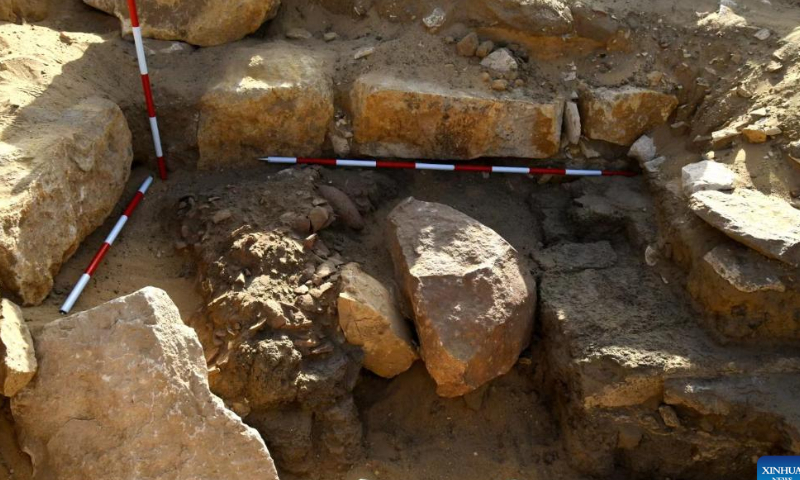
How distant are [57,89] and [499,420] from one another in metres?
2.68

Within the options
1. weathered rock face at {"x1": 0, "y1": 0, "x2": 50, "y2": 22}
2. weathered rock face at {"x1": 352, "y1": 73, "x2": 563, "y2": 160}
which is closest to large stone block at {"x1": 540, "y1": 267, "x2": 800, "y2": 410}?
weathered rock face at {"x1": 352, "y1": 73, "x2": 563, "y2": 160}

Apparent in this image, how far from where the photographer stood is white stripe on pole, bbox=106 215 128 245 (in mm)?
3533

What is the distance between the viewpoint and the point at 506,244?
3566mm

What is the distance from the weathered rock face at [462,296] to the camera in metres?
3.29

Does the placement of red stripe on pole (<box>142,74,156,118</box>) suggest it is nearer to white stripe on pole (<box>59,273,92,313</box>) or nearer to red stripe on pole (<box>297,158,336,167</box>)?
red stripe on pole (<box>297,158,336,167</box>)

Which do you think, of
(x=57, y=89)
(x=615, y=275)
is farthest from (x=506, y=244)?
(x=57, y=89)

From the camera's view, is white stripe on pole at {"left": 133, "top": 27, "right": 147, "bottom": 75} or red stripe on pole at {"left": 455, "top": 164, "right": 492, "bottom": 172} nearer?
white stripe on pole at {"left": 133, "top": 27, "right": 147, "bottom": 75}

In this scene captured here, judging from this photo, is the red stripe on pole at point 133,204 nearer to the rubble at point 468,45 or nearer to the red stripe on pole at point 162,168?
the red stripe on pole at point 162,168

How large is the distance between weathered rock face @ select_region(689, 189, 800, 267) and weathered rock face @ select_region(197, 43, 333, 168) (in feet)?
6.58

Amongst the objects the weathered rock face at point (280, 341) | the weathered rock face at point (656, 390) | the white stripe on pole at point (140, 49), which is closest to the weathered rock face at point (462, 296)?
the weathered rock face at point (656, 390)

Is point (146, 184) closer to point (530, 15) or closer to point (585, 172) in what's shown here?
point (530, 15)

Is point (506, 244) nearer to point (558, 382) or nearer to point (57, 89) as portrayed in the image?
point (558, 382)

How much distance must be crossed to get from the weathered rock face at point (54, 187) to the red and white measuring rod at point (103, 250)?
0.28 feet

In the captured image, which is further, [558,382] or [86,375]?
[558,382]
